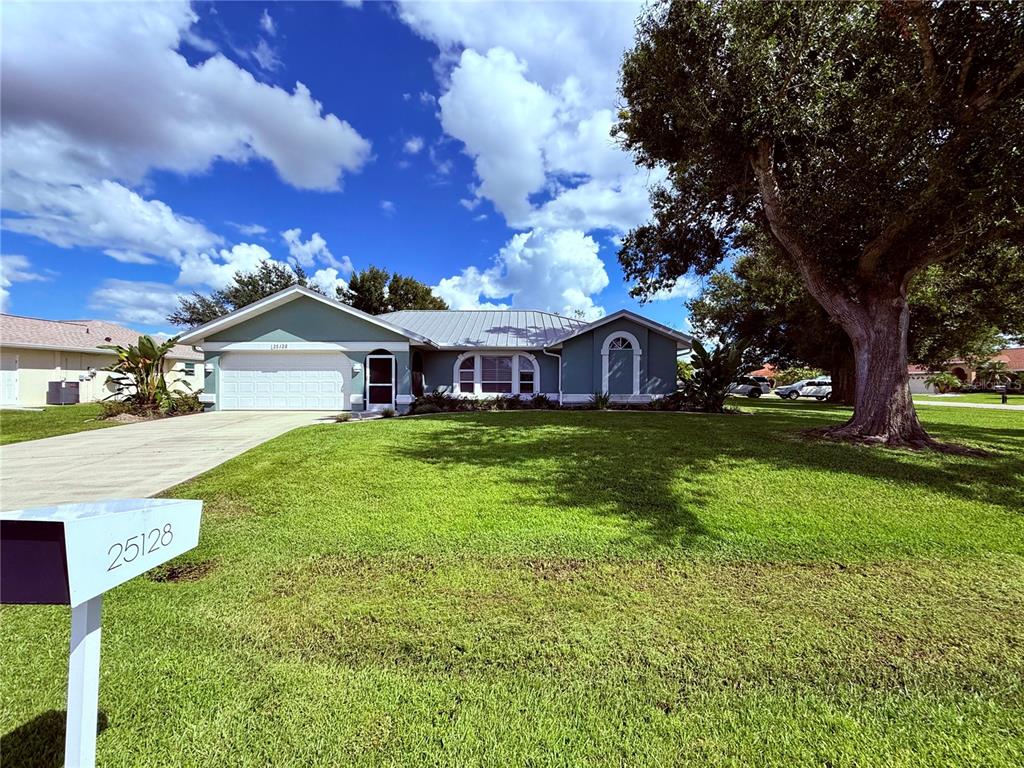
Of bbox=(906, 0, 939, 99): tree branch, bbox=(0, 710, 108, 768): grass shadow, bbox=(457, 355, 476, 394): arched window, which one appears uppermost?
bbox=(906, 0, 939, 99): tree branch

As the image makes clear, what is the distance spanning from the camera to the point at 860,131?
7492 millimetres

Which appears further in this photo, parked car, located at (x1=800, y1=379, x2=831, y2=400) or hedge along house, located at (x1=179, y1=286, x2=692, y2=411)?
parked car, located at (x1=800, y1=379, x2=831, y2=400)

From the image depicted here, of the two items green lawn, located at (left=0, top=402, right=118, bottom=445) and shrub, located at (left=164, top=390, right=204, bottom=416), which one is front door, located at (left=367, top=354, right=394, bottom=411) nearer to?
shrub, located at (left=164, top=390, right=204, bottom=416)

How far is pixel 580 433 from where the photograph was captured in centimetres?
980

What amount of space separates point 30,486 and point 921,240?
14783 mm

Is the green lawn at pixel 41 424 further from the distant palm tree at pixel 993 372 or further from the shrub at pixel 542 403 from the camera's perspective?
the distant palm tree at pixel 993 372

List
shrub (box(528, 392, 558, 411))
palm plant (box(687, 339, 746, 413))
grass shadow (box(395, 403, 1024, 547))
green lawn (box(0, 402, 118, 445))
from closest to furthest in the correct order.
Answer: grass shadow (box(395, 403, 1024, 547)) → green lawn (box(0, 402, 118, 445)) → palm plant (box(687, 339, 746, 413)) → shrub (box(528, 392, 558, 411))

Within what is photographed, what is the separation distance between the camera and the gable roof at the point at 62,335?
19656mm

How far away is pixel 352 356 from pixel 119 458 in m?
9.25

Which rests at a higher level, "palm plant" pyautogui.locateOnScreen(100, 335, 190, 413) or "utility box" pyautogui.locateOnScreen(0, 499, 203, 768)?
"palm plant" pyautogui.locateOnScreen(100, 335, 190, 413)

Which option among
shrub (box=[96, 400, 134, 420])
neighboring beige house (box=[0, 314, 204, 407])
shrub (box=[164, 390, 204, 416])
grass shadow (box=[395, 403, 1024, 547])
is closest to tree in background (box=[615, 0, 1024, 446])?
grass shadow (box=[395, 403, 1024, 547])

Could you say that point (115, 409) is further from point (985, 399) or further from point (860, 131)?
point (985, 399)

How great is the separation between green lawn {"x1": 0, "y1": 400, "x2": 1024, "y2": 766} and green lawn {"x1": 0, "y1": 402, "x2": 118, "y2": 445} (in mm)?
9311

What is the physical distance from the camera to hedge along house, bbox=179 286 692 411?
16.7 metres
